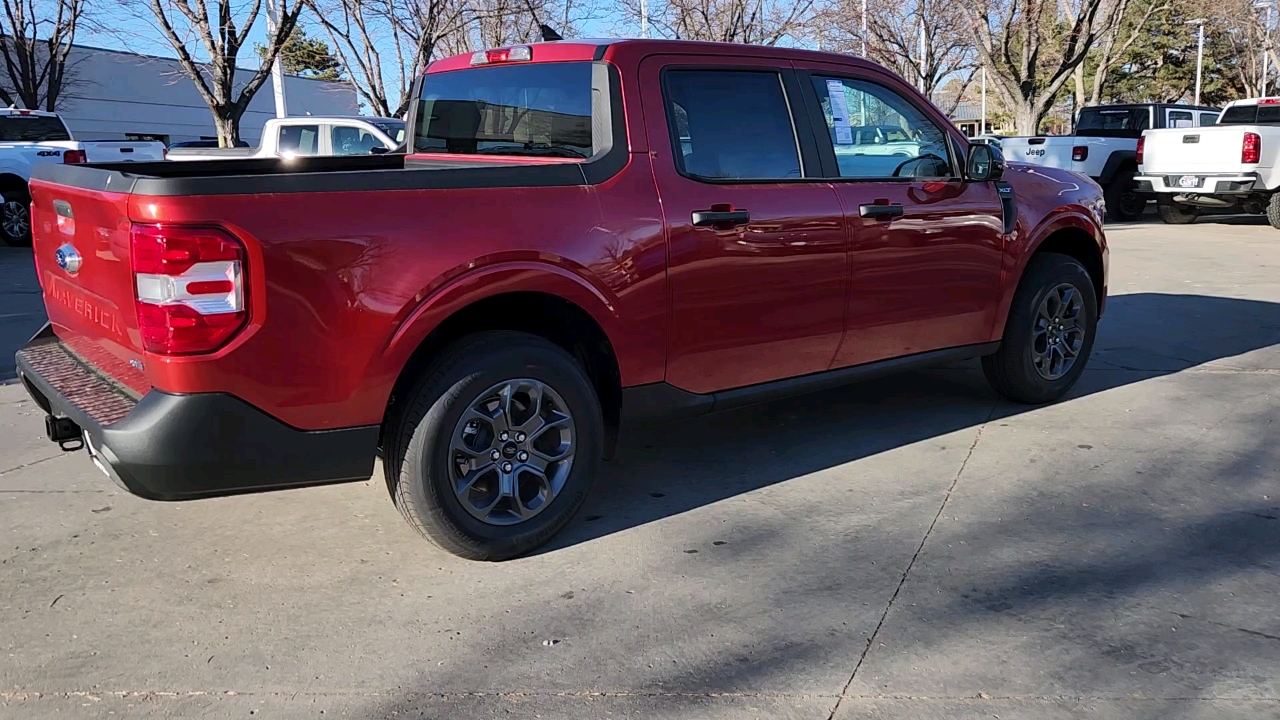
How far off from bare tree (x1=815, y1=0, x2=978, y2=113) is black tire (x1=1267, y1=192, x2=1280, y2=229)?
13.4 meters

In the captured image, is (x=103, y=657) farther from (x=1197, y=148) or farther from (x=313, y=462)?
(x=1197, y=148)

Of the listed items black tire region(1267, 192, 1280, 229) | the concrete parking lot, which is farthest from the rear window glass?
the concrete parking lot

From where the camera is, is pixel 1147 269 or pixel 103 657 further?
pixel 1147 269

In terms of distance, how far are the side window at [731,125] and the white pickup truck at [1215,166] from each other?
1195 cm

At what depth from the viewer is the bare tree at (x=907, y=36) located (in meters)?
29.2

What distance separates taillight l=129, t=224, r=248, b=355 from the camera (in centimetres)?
306

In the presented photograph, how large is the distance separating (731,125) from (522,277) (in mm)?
1259

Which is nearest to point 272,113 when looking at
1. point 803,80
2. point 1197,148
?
point 1197,148

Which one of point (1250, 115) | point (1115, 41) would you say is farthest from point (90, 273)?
point (1115, 41)

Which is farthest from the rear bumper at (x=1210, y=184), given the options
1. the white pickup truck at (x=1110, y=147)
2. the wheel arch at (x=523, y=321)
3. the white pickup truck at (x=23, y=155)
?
the white pickup truck at (x=23, y=155)

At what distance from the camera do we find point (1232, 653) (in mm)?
3154

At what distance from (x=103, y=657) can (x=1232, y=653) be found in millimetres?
3314

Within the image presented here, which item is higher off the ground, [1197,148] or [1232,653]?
[1197,148]

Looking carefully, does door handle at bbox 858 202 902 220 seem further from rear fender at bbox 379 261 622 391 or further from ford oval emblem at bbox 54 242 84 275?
ford oval emblem at bbox 54 242 84 275
